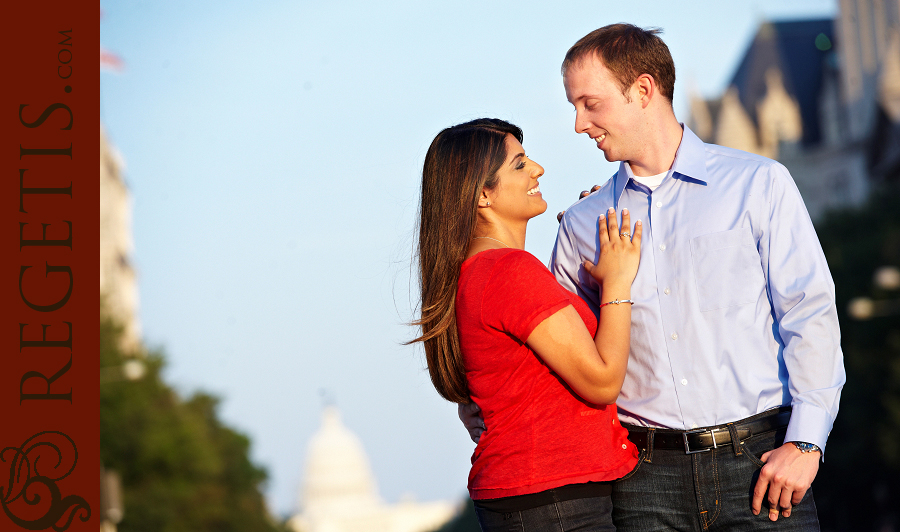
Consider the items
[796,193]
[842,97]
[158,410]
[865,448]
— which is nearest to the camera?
[796,193]

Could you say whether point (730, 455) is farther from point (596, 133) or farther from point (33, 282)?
point (33, 282)

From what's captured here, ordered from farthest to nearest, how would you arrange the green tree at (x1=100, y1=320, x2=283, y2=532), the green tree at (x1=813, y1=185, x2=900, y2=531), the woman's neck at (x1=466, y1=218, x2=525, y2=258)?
the green tree at (x1=100, y1=320, x2=283, y2=532), the green tree at (x1=813, y1=185, x2=900, y2=531), the woman's neck at (x1=466, y1=218, x2=525, y2=258)

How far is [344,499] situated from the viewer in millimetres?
154750

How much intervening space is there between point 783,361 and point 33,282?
14.8 feet

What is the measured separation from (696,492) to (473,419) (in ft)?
3.43

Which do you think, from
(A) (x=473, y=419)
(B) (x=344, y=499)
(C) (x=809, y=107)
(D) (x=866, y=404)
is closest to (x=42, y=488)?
(A) (x=473, y=419)

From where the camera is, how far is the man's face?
5.63 m

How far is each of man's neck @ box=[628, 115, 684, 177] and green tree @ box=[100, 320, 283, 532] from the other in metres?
34.7

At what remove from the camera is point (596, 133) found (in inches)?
227

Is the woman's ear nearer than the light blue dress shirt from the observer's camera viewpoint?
A: No

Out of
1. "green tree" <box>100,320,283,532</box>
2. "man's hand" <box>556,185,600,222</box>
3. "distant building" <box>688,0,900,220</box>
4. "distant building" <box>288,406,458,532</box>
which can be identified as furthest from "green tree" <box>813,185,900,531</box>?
"distant building" <box>288,406,458,532</box>

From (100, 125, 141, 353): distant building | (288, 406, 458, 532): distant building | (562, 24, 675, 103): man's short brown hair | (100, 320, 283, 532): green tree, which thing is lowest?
(288, 406, 458, 532): distant building

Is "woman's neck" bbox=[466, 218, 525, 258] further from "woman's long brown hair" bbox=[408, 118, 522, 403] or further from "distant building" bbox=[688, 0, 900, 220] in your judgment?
"distant building" bbox=[688, 0, 900, 220]

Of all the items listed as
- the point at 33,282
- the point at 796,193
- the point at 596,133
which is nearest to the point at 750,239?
the point at 796,193
